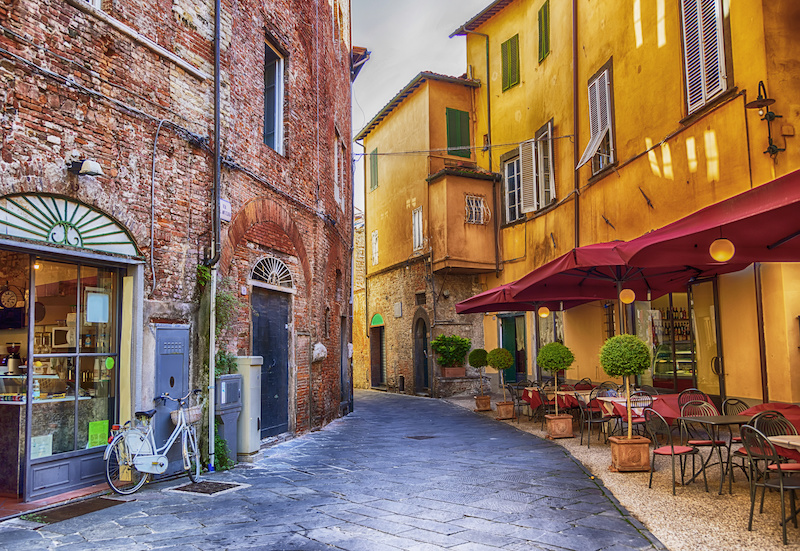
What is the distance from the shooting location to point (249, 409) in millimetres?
7891

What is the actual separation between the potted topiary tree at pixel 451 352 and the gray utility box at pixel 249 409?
422 inches

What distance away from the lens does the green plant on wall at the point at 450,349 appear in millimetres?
18391

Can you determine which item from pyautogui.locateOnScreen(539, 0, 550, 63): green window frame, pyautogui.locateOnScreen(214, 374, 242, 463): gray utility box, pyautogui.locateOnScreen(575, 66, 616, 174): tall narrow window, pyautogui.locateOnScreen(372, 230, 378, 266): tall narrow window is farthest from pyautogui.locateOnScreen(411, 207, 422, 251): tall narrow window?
pyautogui.locateOnScreen(214, 374, 242, 463): gray utility box

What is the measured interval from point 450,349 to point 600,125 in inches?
336

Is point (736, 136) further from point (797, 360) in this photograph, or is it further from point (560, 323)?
point (560, 323)

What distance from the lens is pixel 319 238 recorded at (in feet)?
37.7

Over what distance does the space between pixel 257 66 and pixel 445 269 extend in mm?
9956

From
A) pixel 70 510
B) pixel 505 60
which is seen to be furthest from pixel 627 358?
pixel 505 60

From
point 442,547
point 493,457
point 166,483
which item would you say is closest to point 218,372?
point 166,483

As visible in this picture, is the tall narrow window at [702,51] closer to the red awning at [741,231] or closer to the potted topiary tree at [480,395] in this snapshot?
the red awning at [741,231]

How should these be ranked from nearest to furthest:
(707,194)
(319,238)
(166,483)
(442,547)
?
(442,547)
(166,483)
(707,194)
(319,238)

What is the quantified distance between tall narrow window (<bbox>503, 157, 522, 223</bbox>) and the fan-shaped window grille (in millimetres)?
8849

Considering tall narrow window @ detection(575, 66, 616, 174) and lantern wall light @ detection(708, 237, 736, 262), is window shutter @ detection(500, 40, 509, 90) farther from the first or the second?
lantern wall light @ detection(708, 237, 736, 262)

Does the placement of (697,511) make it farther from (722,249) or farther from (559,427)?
(559,427)
